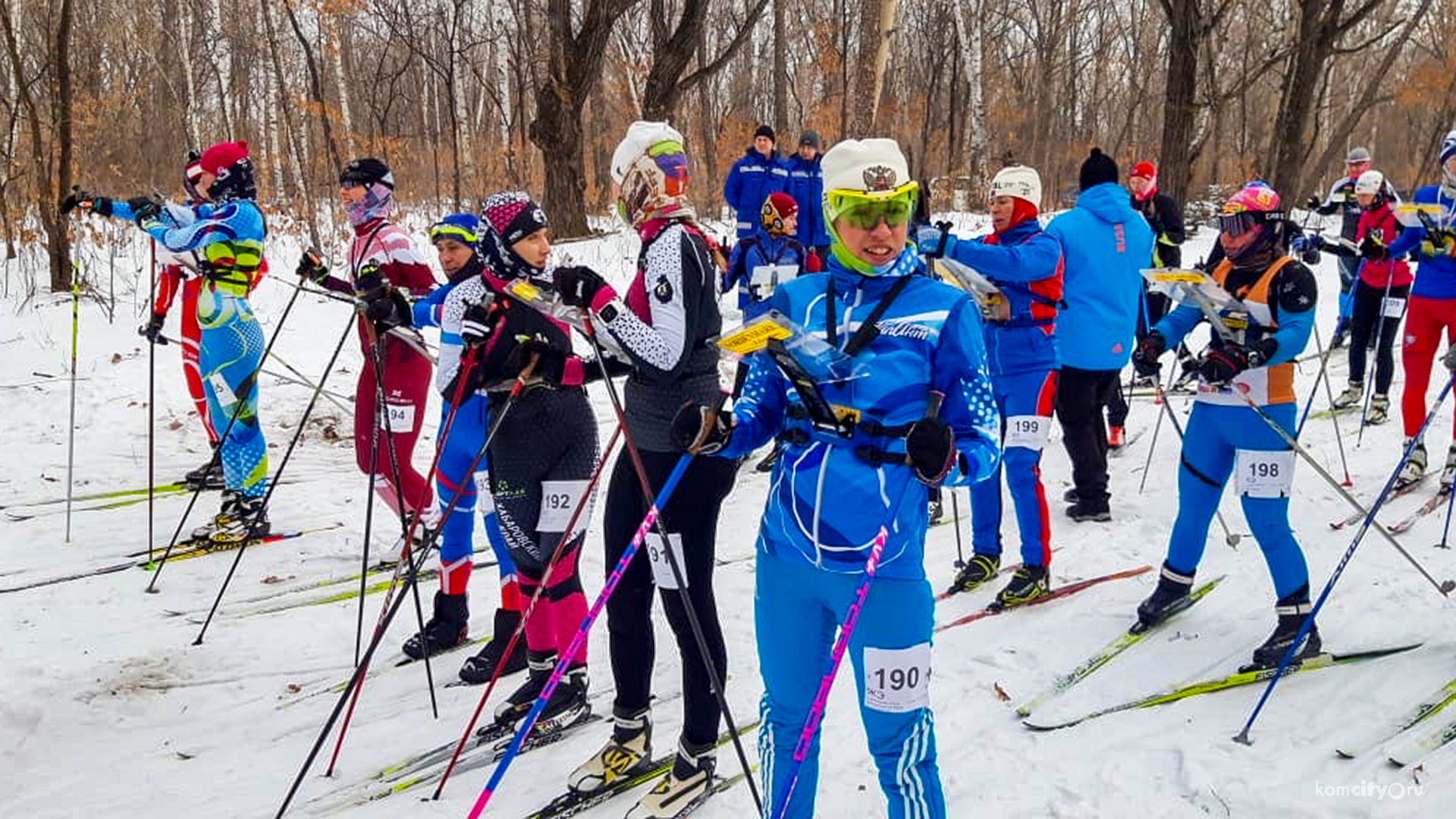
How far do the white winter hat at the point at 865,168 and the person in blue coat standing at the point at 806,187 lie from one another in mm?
7574

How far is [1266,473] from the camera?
365cm

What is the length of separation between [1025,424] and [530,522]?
247 centimetres

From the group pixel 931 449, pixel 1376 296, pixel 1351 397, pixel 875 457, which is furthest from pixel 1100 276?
pixel 1351 397

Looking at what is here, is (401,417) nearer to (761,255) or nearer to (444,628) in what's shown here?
(444,628)

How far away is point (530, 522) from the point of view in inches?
133

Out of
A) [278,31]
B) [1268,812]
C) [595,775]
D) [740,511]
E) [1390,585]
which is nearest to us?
[1268,812]

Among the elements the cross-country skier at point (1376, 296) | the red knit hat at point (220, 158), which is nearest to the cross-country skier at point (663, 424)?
the red knit hat at point (220, 158)

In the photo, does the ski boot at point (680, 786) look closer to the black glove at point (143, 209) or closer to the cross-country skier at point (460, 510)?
the cross-country skier at point (460, 510)

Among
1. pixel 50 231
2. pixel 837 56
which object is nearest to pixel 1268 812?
pixel 50 231

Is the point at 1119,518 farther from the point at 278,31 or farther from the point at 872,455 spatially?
the point at 278,31

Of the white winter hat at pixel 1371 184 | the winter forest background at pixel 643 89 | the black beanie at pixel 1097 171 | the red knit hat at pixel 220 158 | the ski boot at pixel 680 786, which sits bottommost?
the ski boot at pixel 680 786

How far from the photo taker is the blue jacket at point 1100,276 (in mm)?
4977

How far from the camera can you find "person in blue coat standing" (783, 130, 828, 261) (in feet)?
32.8

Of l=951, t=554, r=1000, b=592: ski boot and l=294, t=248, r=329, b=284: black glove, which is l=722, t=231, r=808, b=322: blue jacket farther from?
l=294, t=248, r=329, b=284: black glove
